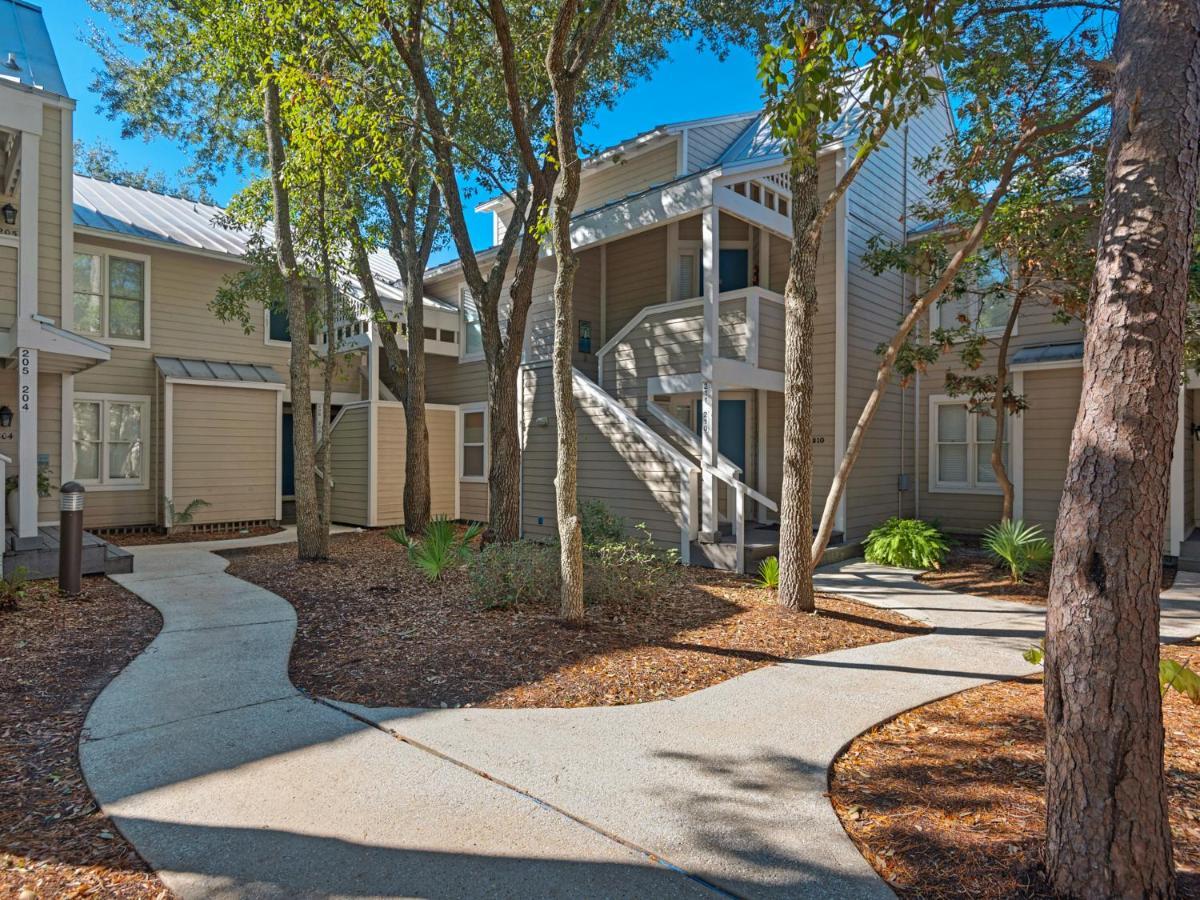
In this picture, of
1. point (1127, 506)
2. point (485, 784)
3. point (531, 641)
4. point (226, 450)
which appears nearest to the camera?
point (1127, 506)

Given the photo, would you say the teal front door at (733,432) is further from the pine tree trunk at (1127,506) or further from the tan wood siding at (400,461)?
the pine tree trunk at (1127,506)

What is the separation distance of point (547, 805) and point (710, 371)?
730 cm

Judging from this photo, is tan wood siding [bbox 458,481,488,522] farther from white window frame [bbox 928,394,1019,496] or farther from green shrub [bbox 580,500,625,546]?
white window frame [bbox 928,394,1019,496]

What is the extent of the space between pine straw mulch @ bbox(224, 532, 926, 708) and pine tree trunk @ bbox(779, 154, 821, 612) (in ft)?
1.30

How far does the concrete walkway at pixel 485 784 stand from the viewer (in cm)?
259

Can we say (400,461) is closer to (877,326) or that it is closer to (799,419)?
(877,326)

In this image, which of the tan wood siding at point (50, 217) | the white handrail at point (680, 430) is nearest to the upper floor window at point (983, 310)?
the white handrail at point (680, 430)

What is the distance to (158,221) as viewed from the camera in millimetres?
14102

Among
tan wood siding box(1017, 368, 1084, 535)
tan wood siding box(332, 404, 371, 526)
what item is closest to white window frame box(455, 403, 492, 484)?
tan wood siding box(332, 404, 371, 526)

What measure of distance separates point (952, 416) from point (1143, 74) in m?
10.8

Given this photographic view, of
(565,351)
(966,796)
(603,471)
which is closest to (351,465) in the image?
(603,471)

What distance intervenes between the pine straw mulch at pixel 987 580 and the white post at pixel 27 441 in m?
10.6

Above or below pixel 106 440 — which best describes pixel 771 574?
below

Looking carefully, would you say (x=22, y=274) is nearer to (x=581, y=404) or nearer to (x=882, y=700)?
(x=581, y=404)
